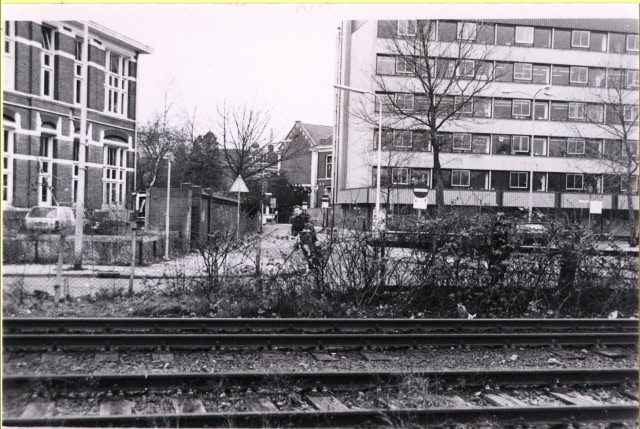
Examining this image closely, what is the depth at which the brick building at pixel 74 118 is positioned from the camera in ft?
53.9

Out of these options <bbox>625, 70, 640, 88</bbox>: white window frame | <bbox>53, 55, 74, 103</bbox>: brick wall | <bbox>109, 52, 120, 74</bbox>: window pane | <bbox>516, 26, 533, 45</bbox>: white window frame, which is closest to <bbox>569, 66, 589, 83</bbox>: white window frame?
<bbox>516, 26, 533, 45</bbox>: white window frame

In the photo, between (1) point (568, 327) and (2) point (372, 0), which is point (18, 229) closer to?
(2) point (372, 0)

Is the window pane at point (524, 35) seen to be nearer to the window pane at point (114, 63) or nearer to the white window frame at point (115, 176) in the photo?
the window pane at point (114, 63)

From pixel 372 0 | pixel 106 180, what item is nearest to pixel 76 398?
pixel 372 0

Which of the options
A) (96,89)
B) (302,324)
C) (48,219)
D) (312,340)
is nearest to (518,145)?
(96,89)

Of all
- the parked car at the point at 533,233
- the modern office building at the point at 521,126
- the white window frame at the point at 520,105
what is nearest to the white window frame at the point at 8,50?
the parked car at the point at 533,233

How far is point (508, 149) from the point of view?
49.6 meters

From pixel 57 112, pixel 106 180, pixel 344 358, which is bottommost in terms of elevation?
pixel 344 358

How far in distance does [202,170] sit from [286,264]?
23.7m

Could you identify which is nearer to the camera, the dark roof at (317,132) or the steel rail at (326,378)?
the steel rail at (326,378)

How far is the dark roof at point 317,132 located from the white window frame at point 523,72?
34551mm

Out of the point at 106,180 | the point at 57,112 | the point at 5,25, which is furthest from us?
the point at 106,180

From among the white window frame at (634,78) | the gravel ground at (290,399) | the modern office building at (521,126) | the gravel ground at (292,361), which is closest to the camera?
the gravel ground at (290,399)

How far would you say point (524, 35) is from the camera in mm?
47906
